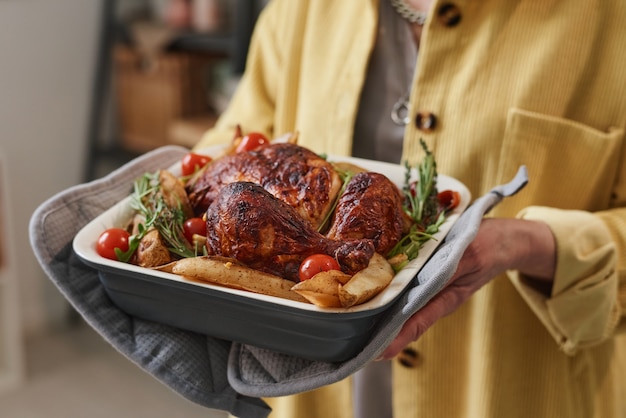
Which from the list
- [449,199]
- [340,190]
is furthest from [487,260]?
[340,190]

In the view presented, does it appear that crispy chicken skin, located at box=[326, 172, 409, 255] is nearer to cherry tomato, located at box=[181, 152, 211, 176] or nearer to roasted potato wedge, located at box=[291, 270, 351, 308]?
roasted potato wedge, located at box=[291, 270, 351, 308]

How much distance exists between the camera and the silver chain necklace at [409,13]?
1.16m

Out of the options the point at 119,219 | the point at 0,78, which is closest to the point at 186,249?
the point at 119,219

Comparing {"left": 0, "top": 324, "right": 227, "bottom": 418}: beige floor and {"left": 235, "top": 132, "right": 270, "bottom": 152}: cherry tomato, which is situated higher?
{"left": 235, "top": 132, "right": 270, "bottom": 152}: cherry tomato

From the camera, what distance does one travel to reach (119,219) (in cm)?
92

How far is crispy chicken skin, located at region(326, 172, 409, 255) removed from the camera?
0.83 metres

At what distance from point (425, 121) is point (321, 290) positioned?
47 cm

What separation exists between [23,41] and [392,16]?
2084 mm

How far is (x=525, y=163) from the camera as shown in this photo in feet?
3.42

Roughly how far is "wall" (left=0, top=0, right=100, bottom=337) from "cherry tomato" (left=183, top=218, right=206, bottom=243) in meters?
2.08

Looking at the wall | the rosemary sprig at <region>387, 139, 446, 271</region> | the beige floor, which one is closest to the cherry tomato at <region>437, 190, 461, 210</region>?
the rosemary sprig at <region>387, 139, 446, 271</region>

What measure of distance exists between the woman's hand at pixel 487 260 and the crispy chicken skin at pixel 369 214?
0.10 metres

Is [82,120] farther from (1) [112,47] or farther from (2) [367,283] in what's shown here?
(2) [367,283]

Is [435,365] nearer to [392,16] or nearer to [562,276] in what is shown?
[562,276]
